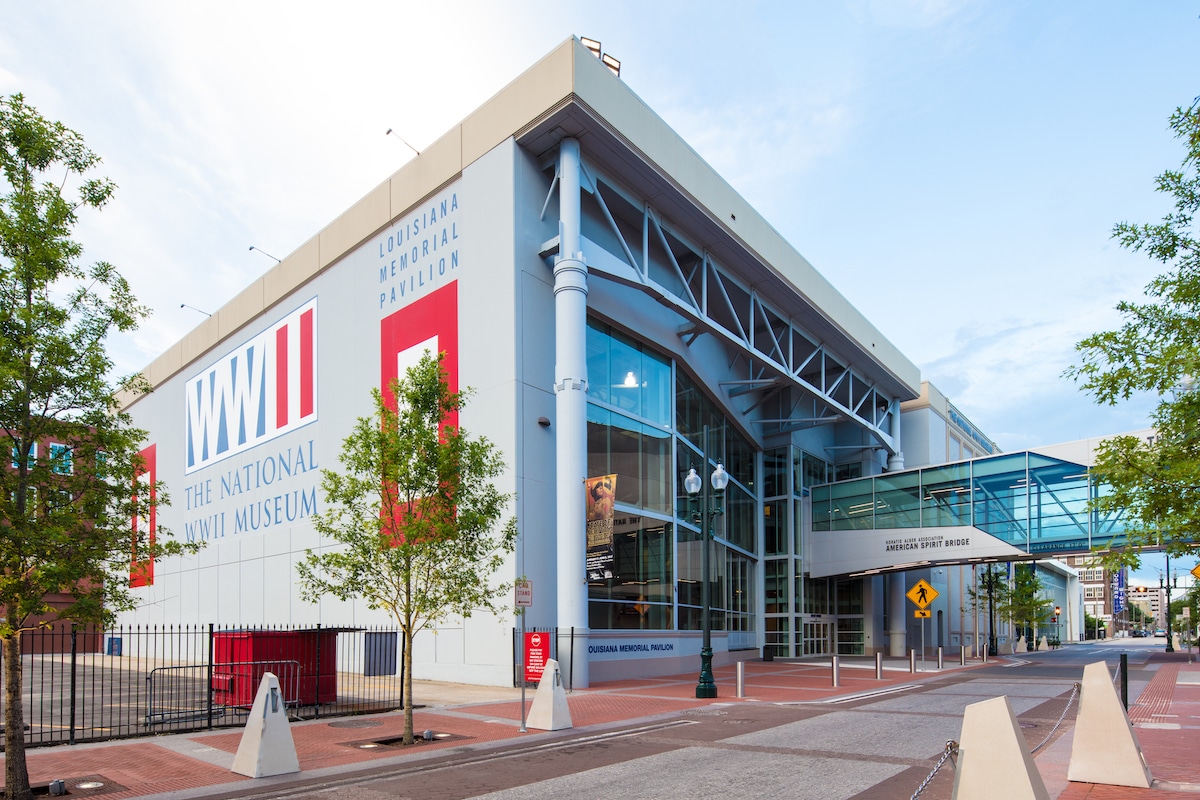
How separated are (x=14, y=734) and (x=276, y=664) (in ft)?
23.5

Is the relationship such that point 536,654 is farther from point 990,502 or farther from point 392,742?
point 990,502

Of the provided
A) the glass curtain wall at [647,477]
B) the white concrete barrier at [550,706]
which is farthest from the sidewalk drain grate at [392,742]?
the glass curtain wall at [647,477]

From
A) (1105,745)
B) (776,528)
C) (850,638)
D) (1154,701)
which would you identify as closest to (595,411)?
(1154,701)

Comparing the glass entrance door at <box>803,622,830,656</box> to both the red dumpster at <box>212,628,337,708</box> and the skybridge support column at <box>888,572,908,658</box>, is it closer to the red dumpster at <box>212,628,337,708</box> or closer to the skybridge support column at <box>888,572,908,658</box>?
the skybridge support column at <box>888,572,908,658</box>

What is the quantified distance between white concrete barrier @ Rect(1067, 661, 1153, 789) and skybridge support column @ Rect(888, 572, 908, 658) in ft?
124

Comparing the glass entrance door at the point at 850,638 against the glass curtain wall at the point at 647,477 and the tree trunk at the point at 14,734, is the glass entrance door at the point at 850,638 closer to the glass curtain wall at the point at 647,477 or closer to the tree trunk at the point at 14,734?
the glass curtain wall at the point at 647,477

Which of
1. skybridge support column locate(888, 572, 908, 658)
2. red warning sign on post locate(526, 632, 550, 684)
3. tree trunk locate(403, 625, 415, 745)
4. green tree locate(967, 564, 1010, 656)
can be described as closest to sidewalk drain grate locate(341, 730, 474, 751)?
tree trunk locate(403, 625, 415, 745)

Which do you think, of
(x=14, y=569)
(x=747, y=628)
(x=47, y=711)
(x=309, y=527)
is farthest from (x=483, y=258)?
(x=747, y=628)

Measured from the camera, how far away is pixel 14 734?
967cm

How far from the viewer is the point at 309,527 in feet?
105

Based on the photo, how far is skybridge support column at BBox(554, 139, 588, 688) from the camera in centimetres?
2277

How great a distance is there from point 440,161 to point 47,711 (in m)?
18.2

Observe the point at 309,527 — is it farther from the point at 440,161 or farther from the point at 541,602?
the point at 440,161

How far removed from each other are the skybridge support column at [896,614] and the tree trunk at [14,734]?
42089 mm
